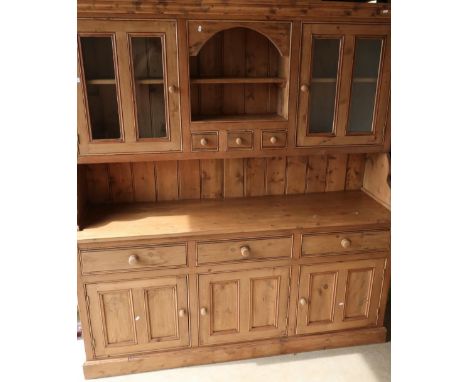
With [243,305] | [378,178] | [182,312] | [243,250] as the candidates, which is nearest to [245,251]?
[243,250]

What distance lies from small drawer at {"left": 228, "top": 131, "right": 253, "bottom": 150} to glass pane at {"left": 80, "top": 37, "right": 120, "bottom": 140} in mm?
511

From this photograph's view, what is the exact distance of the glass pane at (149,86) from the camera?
1.62m

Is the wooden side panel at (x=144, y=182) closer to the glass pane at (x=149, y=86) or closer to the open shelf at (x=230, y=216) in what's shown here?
the open shelf at (x=230, y=216)

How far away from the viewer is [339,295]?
1.97 m

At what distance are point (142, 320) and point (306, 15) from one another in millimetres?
1586

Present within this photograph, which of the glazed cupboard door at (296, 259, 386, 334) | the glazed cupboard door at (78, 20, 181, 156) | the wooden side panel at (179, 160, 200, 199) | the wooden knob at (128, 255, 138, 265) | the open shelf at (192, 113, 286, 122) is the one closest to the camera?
the glazed cupboard door at (78, 20, 181, 156)

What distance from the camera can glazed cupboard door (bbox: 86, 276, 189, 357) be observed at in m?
1.76

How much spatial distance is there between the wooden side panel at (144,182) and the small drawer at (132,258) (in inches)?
15.9

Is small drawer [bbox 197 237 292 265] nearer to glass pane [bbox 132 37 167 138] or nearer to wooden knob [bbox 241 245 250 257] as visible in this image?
wooden knob [bbox 241 245 250 257]

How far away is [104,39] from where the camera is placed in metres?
1.58

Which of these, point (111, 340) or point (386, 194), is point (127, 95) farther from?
point (386, 194)

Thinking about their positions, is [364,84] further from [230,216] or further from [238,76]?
[230,216]

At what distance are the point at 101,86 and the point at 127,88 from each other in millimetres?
110

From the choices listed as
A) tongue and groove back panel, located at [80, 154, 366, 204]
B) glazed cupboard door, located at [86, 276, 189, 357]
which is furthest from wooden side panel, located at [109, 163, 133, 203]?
glazed cupboard door, located at [86, 276, 189, 357]
